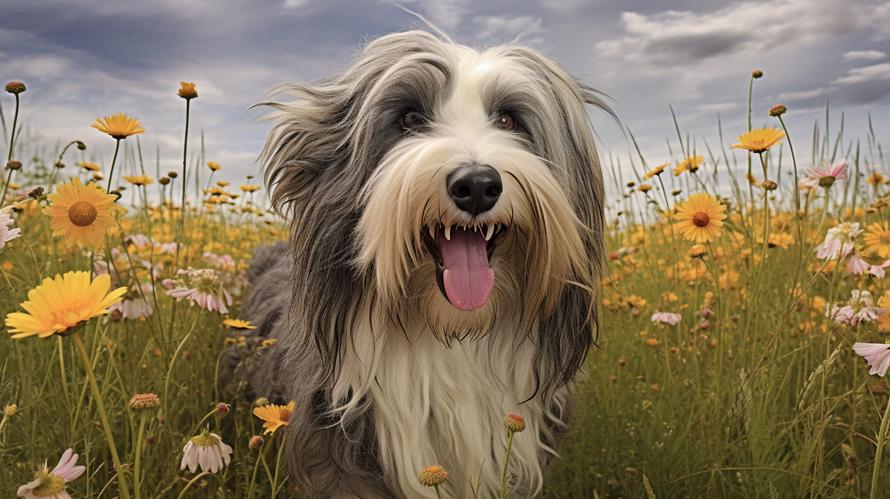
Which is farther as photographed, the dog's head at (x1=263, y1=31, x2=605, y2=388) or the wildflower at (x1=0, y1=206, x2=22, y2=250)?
the dog's head at (x1=263, y1=31, x2=605, y2=388)

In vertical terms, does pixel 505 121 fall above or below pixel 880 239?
above

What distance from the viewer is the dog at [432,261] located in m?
2.20

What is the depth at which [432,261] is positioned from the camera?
2.30m

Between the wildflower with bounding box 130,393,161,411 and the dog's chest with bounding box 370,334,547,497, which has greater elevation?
the wildflower with bounding box 130,393,161,411

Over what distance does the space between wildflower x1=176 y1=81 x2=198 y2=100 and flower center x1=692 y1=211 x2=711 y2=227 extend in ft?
5.90

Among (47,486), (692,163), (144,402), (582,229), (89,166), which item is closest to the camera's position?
(47,486)

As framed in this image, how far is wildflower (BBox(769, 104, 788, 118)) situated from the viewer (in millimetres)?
2746

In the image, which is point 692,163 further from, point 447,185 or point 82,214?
point 82,214

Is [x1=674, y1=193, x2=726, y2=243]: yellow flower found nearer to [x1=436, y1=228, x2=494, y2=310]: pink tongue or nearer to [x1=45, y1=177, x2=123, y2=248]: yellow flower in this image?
[x1=436, y1=228, x2=494, y2=310]: pink tongue

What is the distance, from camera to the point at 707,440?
2.84m

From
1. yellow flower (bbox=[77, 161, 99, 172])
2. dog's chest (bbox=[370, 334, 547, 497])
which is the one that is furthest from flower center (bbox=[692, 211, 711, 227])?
yellow flower (bbox=[77, 161, 99, 172])

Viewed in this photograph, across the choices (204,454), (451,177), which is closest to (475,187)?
(451,177)

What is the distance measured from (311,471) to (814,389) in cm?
202

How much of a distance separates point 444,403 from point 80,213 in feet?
4.12
